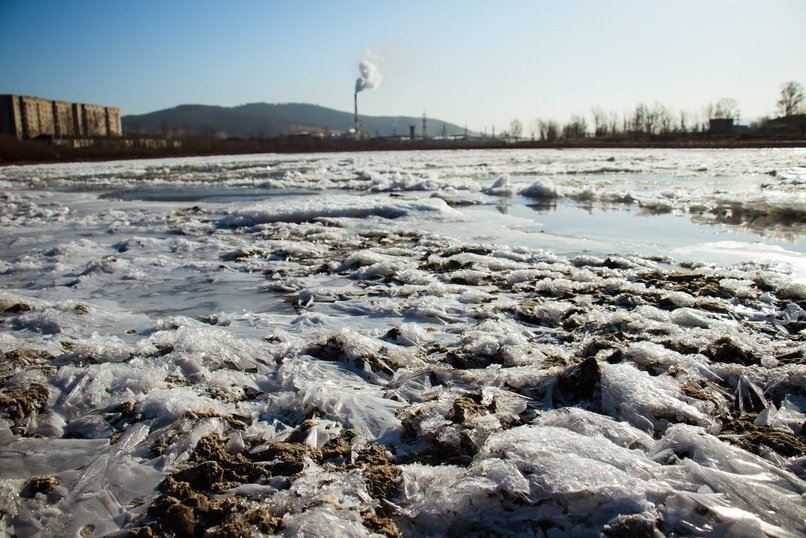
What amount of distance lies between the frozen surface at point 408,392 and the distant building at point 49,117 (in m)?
99.6

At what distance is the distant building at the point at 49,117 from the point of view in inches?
3661

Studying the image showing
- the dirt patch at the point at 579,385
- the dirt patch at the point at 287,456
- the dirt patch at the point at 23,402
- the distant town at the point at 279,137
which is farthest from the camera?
the distant town at the point at 279,137

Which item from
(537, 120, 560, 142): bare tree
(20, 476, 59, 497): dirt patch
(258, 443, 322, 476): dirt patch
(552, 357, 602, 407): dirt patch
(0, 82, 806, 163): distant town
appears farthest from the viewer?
(537, 120, 560, 142): bare tree

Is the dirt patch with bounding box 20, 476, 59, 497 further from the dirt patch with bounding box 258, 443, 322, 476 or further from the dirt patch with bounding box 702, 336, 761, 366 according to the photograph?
the dirt patch with bounding box 702, 336, 761, 366

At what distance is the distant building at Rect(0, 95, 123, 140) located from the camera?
93.0 meters

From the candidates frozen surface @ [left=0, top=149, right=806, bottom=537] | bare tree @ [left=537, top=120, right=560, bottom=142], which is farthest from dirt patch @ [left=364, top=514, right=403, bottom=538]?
bare tree @ [left=537, top=120, right=560, bottom=142]

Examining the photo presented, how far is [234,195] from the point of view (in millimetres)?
13531

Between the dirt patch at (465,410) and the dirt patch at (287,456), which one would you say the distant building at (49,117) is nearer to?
the dirt patch at (287,456)

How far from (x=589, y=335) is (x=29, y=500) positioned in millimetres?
3113

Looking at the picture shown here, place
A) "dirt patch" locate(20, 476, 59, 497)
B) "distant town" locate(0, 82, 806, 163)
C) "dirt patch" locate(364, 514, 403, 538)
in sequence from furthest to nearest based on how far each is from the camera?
"distant town" locate(0, 82, 806, 163), "dirt patch" locate(20, 476, 59, 497), "dirt patch" locate(364, 514, 403, 538)

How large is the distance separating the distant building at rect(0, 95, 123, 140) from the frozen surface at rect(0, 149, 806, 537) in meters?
99.6

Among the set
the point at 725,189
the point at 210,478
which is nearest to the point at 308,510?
the point at 210,478

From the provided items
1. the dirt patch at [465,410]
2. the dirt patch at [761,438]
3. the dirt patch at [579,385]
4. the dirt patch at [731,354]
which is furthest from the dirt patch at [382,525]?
the dirt patch at [731,354]

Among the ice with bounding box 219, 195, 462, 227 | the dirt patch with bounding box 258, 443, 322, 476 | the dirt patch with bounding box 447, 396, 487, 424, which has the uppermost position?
the ice with bounding box 219, 195, 462, 227
